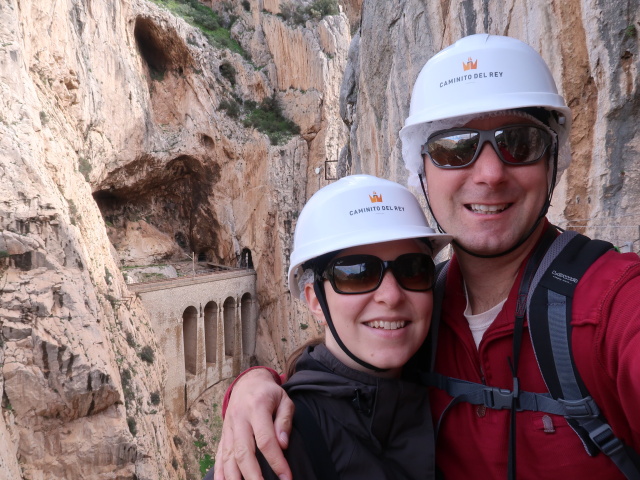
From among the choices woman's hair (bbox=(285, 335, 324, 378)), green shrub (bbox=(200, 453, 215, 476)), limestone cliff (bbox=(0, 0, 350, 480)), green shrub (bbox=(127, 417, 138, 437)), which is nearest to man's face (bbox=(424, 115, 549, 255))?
woman's hair (bbox=(285, 335, 324, 378))

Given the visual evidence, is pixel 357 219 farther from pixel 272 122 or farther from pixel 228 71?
pixel 228 71

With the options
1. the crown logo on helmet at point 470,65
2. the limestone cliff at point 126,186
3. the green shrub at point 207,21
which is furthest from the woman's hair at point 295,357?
the green shrub at point 207,21

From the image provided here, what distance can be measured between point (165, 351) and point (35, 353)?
767cm

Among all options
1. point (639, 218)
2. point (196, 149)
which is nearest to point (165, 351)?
point (196, 149)

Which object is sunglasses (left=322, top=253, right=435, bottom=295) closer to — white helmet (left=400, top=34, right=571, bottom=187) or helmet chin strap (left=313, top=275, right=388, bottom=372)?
helmet chin strap (left=313, top=275, right=388, bottom=372)

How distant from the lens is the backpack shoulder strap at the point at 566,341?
4.03ft

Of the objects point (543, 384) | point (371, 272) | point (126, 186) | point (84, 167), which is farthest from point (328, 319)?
point (126, 186)

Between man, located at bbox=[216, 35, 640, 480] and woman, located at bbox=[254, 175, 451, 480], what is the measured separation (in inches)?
5.0

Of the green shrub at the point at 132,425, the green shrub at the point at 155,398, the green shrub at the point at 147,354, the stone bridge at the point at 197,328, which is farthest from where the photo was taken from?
the stone bridge at the point at 197,328

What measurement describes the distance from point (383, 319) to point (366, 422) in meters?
0.39

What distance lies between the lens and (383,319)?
5.32ft

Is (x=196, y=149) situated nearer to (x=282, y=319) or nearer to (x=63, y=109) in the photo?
(x=63, y=109)

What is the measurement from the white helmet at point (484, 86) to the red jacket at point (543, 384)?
2.23ft

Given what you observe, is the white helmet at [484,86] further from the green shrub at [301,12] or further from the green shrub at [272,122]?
the green shrub at [301,12]
